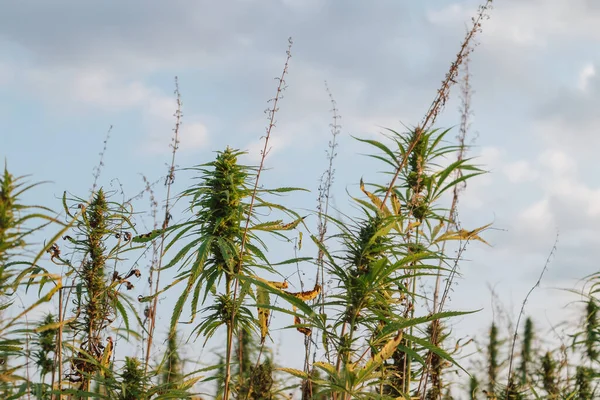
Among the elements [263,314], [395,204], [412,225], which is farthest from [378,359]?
[395,204]

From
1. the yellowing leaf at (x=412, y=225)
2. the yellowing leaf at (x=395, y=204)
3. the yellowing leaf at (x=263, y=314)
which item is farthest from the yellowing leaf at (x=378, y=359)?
the yellowing leaf at (x=395, y=204)

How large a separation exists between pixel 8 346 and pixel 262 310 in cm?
176

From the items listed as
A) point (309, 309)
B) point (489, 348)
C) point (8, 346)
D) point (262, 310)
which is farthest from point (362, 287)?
point (489, 348)

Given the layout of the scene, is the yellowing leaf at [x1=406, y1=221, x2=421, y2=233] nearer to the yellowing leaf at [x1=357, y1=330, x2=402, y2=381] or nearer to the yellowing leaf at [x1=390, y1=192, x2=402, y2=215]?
the yellowing leaf at [x1=390, y1=192, x2=402, y2=215]

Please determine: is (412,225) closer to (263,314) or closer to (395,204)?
(395,204)

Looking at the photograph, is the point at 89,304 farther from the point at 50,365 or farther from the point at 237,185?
the point at 237,185

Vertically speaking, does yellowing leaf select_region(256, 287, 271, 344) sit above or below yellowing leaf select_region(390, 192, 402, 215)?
below

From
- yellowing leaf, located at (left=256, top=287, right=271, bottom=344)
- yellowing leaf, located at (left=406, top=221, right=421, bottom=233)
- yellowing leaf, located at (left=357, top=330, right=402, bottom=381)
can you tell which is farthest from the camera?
yellowing leaf, located at (left=406, top=221, right=421, bottom=233)

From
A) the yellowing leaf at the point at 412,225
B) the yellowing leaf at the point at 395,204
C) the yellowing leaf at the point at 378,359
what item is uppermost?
the yellowing leaf at the point at 395,204

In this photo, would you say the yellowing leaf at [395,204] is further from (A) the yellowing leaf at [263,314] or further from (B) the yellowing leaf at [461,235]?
(A) the yellowing leaf at [263,314]

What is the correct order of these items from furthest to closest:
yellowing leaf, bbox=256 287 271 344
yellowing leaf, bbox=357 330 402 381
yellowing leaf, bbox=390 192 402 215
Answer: yellowing leaf, bbox=390 192 402 215 < yellowing leaf, bbox=256 287 271 344 < yellowing leaf, bbox=357 330 402 381

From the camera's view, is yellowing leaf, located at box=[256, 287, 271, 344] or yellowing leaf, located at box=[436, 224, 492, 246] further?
yellowing leaf, located at box=[436, 224, 492, 246]

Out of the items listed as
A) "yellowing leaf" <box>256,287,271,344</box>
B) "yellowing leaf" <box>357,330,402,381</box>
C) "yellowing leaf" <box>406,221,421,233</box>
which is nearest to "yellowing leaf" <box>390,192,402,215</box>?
"yellowing leaf" <box>406,221,421,233</box>

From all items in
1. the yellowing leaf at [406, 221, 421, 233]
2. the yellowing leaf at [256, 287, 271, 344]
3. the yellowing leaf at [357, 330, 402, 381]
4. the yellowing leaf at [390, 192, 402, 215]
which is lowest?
the yellowing leaf at [357, 330, 402, 381]
